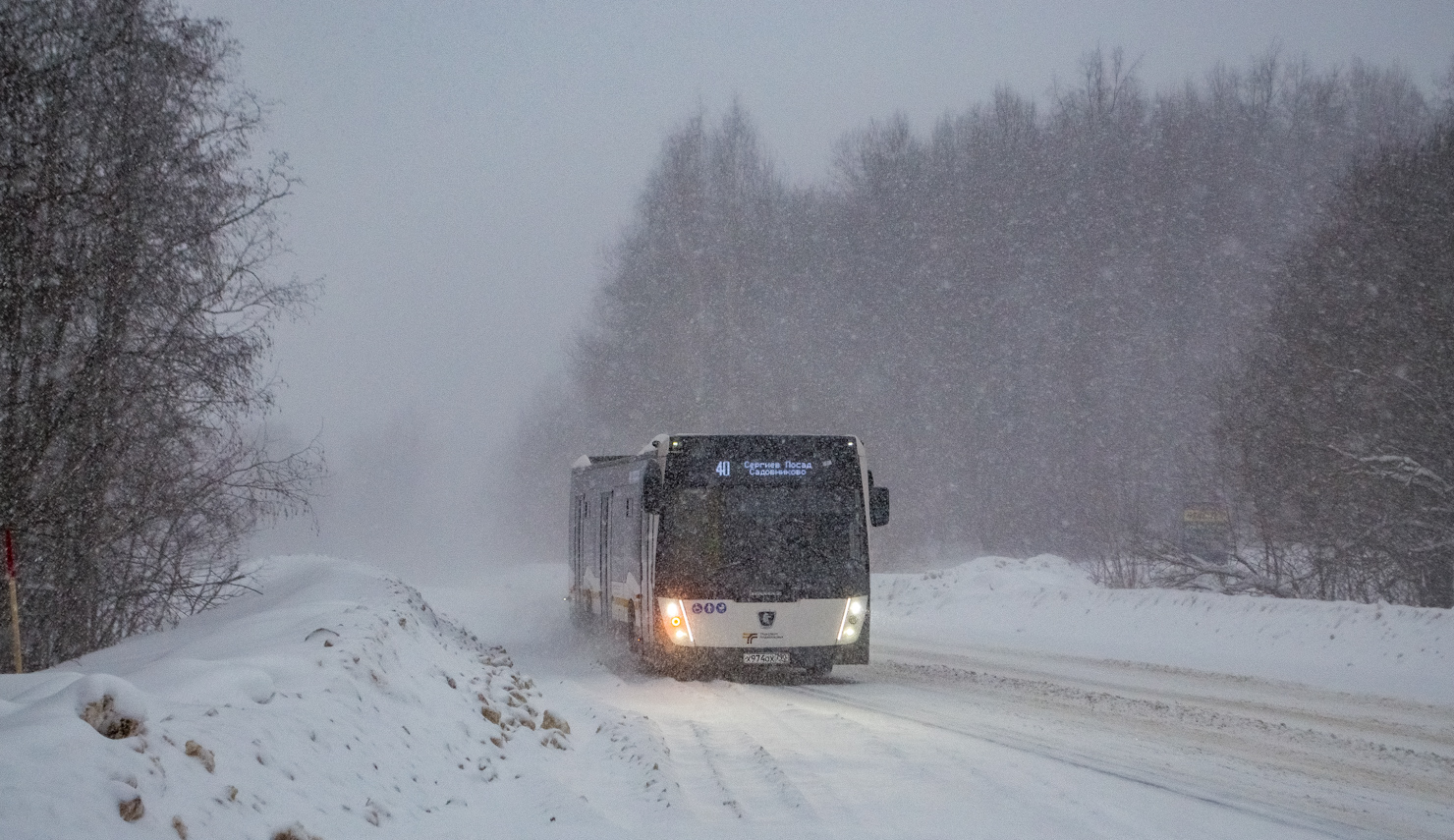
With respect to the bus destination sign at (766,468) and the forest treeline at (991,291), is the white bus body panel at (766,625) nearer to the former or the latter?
the bus destination sign at (766,468)

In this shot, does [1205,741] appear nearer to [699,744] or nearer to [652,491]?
[699,744]

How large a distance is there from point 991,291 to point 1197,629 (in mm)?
28836

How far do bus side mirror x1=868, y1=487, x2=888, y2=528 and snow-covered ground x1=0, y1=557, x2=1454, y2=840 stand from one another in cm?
210

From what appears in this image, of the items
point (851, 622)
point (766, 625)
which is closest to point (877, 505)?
point (851, 622)

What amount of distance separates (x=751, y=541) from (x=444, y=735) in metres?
7.68

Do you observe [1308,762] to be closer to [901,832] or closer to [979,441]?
[901,832]

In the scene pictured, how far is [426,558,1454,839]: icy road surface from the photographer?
6.65 metres

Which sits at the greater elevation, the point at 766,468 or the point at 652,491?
the point at 766,468

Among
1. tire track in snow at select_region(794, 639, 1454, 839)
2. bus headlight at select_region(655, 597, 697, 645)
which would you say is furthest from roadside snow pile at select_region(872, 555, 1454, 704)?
bus headlight at select_region(655, 597, 697, 645)

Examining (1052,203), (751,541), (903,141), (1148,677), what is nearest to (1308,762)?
(1148,677)

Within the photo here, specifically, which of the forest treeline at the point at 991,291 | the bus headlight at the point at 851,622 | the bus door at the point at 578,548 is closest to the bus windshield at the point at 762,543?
the bus headlight at the point at 851,622

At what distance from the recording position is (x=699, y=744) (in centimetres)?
945

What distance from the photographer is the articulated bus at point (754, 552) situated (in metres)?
15.0

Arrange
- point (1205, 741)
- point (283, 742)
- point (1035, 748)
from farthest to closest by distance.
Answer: point (1205, 741), point (1035, 748), point (283, 742)
